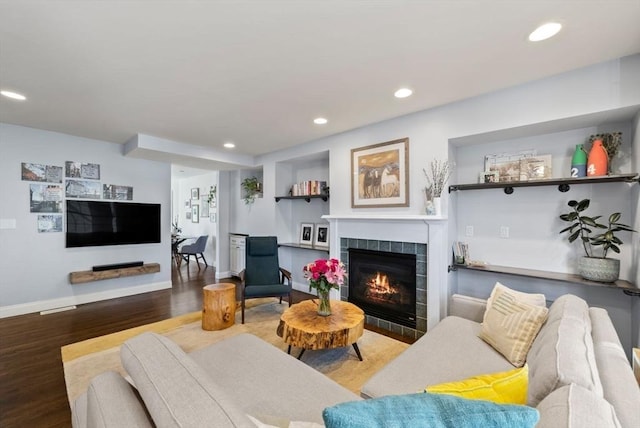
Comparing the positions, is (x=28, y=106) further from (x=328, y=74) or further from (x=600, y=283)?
(x=600, y=283)

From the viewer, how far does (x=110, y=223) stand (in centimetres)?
447

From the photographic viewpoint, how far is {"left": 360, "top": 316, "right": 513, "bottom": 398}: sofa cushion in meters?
1.44

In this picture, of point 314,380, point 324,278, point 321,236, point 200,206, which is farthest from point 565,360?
point 200,206

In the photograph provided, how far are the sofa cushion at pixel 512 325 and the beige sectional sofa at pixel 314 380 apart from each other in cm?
5

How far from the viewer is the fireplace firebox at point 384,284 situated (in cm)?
317

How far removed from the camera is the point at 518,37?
181 centimetres

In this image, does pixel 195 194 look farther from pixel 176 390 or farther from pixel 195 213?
pixel 176 390

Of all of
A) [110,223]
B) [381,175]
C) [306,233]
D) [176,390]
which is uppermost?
[381,175]

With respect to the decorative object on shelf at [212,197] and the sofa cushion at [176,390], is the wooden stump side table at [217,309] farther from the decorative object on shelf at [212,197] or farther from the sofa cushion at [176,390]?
the decorative object on shelf at [212,197]

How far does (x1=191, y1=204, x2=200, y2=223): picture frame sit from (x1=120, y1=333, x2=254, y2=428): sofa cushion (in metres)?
7.65

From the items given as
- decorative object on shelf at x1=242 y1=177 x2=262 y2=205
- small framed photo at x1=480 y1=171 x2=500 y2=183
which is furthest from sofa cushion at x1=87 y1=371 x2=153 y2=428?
decorative object on shelf at x1=242 y1=177 x2=262 y2=205

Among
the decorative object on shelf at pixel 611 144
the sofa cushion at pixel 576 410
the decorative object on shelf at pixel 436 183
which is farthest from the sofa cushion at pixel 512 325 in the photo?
the decorative object on shelf at pixel 611 144

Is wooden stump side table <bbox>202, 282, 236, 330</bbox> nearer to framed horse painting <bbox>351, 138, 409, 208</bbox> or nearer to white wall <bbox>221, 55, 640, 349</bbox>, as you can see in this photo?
white wall <bbox>221, 55, 640, 349</bbox>

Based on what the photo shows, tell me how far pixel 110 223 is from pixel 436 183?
4.93m
